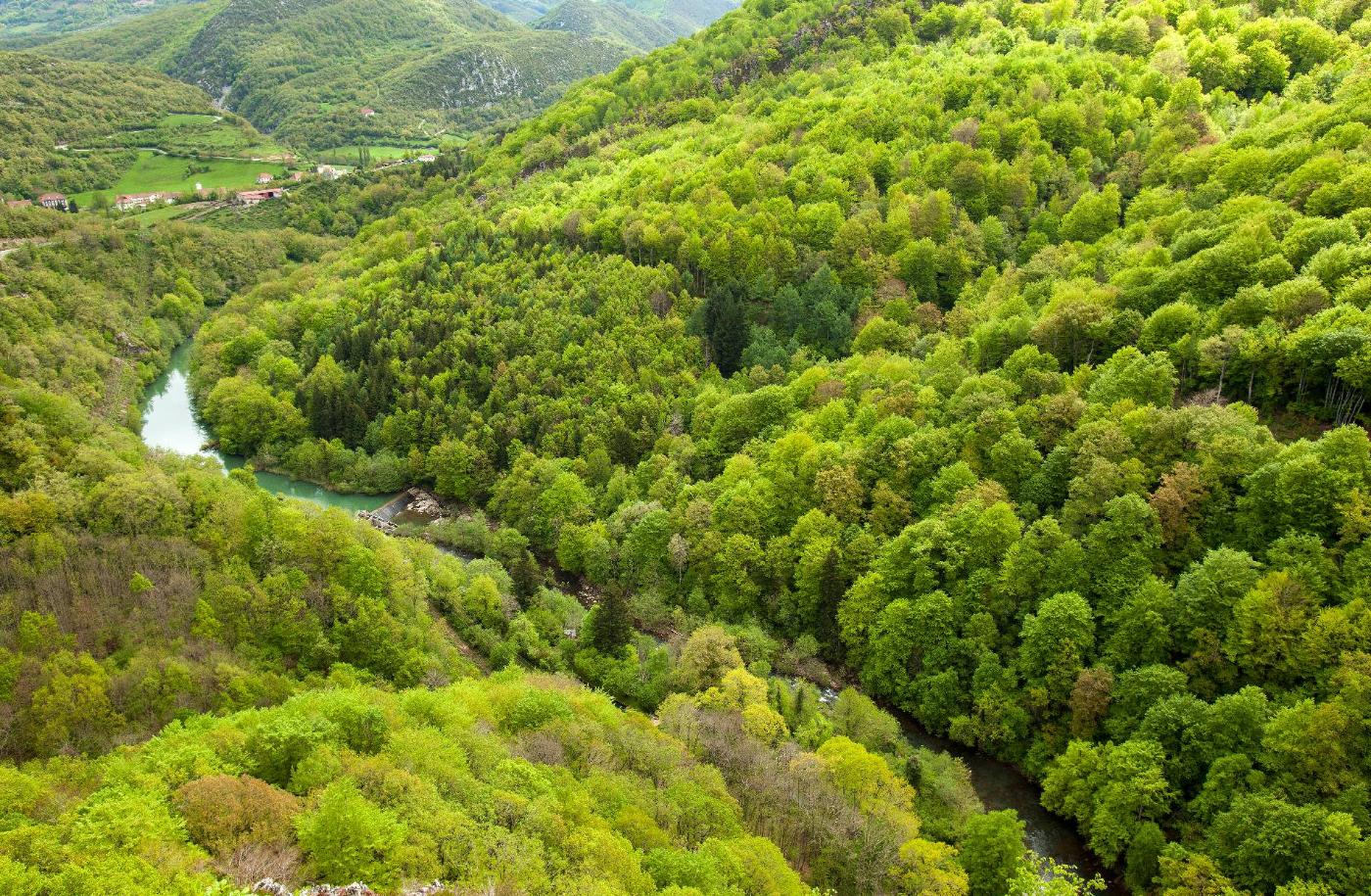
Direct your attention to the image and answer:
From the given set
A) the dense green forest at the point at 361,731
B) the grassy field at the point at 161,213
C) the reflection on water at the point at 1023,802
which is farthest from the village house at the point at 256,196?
the reflection on water at the point at 1023,802

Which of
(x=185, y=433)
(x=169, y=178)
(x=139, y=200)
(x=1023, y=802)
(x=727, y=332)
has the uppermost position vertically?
(x=727, y=332)

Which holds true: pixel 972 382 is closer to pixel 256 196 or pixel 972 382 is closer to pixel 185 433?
pixel 185 433

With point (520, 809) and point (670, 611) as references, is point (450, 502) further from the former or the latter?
point (520, 809)

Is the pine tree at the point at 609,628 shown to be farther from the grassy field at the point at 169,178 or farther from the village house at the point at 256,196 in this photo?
the grassy field at the point at 169,178

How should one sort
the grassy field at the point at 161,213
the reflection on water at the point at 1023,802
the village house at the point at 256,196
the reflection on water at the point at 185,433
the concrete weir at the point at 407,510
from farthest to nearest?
the village house at the point at 256,196
the grassy field at the point at 161,213
the reflection on water at the point at 185,433
the concrete weir at the point at 407,510
the reflection on water at the point at 1023,802

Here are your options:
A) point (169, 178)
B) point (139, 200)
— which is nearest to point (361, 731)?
point (139, 200)

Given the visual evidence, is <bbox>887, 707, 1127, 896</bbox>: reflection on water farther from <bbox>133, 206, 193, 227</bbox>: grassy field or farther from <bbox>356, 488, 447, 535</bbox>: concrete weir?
<bbox>133, 206, 193, 227</bbox>: grassy field

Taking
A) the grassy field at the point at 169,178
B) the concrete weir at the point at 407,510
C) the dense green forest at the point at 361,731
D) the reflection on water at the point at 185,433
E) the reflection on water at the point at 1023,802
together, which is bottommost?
the reflection on water at the point at 185,433
